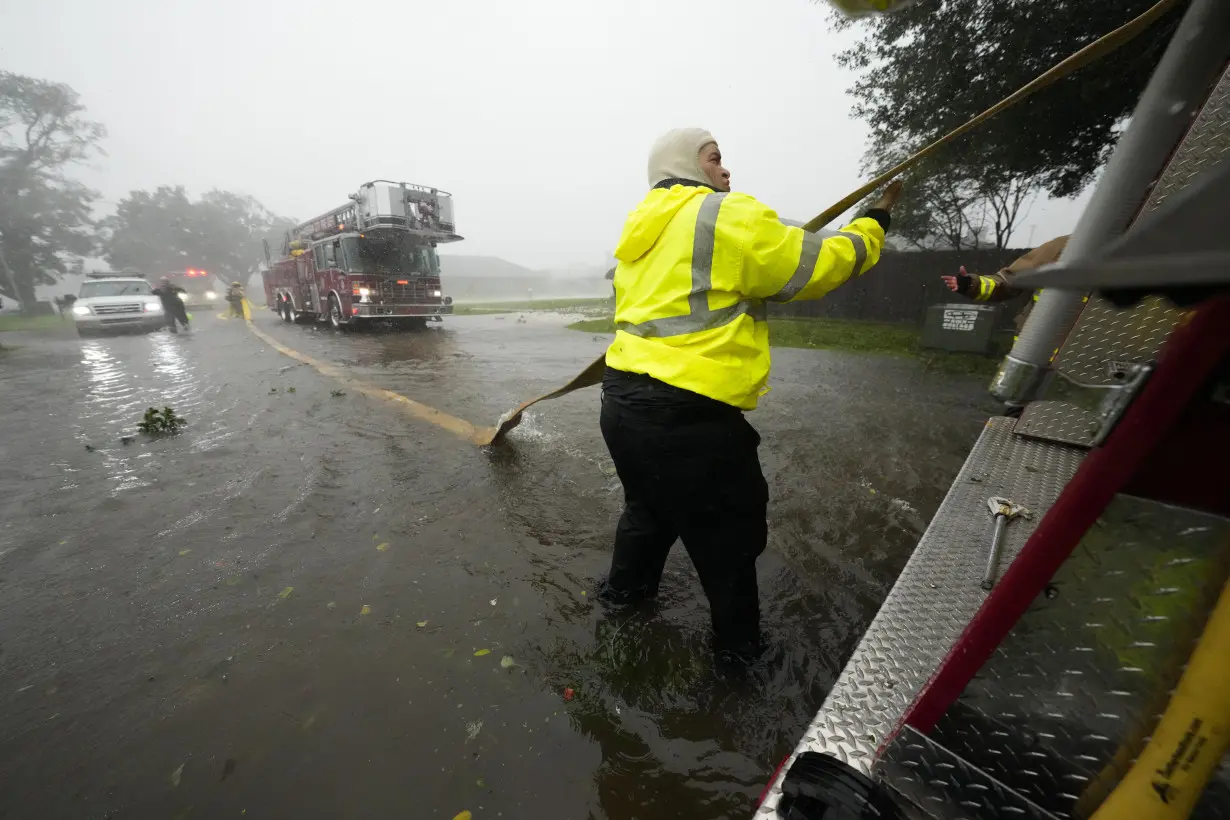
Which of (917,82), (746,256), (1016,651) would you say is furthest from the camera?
(917,82)

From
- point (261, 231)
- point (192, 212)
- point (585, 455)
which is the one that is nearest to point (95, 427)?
point (585, 455)

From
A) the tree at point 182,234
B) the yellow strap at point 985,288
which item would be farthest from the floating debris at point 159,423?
the tree at point 182,234

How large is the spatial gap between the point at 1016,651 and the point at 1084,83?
10.0m

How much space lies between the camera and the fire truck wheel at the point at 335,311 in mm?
13039

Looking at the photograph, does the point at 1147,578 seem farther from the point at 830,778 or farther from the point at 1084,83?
the point at 1084,83

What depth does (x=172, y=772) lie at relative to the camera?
1536 millimetres

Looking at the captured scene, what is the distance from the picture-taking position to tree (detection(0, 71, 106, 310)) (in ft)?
92.9

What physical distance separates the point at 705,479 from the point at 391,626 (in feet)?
5.43

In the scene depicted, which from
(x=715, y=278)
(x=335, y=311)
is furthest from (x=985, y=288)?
(x=335, y=311)

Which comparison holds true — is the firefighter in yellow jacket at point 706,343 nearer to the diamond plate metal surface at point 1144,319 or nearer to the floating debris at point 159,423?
the diamond plate metal surface at point 1144,319

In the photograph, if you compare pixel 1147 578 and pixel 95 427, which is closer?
pixel 1147 578

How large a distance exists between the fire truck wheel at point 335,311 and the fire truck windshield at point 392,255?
4.36 ft

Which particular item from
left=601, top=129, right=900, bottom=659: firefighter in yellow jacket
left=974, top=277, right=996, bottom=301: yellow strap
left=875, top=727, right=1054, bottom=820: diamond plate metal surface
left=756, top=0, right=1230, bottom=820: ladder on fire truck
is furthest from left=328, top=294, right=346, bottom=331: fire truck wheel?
left=875, top=727, right=1054, bottom=820: diamond plate metal surface

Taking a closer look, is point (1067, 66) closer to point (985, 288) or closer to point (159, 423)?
point (985, 288)
